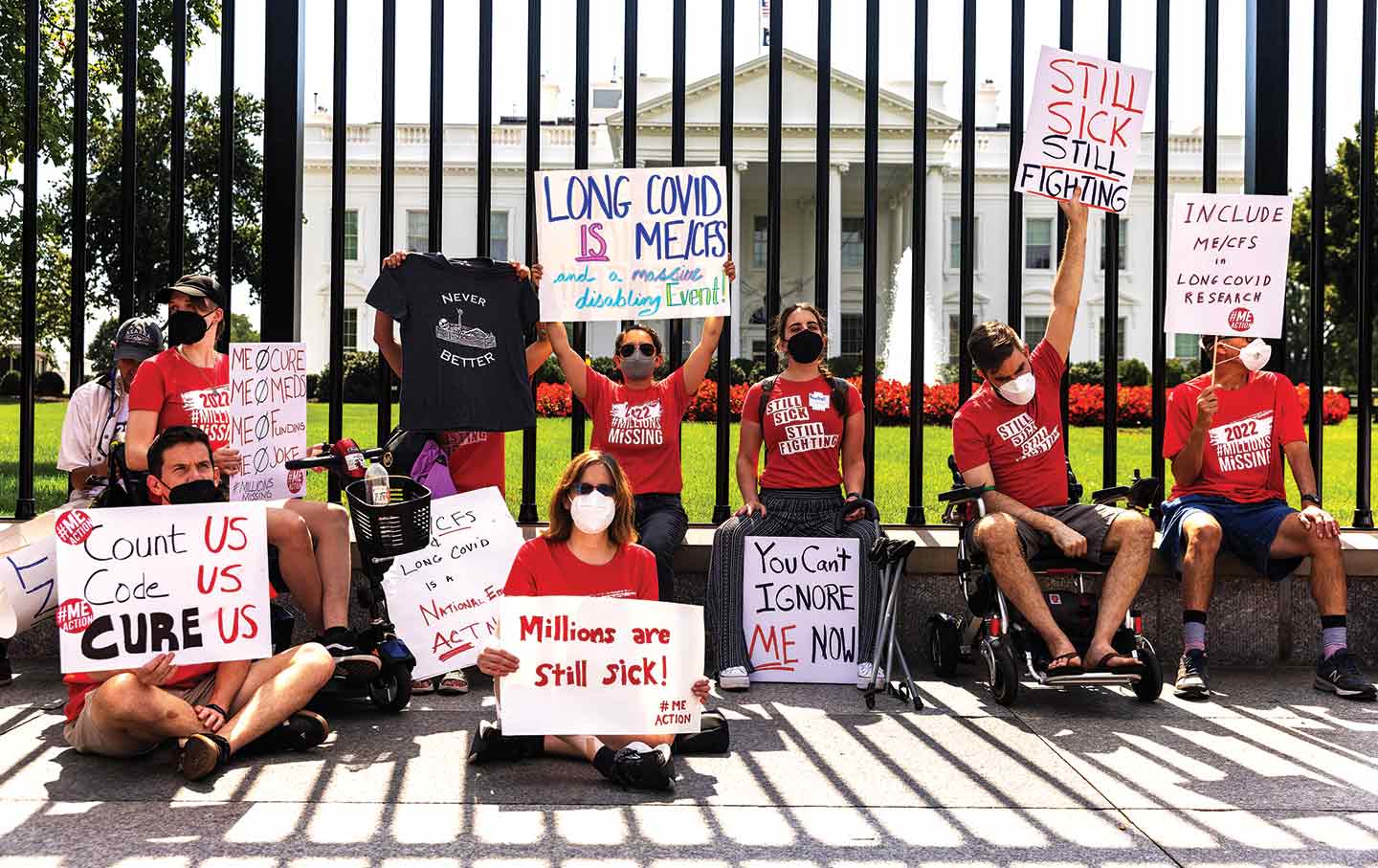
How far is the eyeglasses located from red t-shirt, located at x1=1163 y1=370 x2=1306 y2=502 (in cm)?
299

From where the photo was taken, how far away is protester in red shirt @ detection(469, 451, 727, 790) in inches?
175

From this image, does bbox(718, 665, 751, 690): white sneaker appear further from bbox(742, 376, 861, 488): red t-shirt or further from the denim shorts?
the denim shorts

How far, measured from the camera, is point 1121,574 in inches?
217

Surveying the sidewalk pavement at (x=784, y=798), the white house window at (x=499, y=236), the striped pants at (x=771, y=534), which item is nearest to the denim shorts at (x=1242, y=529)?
the sidewalk pavement at (x=784, y=798)

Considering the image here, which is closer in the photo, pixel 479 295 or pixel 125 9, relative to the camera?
pixel 479 295

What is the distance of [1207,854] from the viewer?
3629 mm

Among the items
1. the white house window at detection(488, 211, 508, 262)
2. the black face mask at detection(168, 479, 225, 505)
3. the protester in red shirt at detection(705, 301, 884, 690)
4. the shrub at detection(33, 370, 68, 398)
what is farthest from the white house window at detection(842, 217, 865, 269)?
the black face mask at detection(168, 479, 225, 505)

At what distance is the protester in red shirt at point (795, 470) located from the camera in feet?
19.4

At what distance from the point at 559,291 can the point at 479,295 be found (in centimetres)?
39

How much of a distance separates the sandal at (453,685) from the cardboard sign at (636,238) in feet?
6.14

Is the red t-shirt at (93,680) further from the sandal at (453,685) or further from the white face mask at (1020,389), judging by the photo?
the white face mask at (1020,389)

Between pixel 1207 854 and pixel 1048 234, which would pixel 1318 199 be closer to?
pixel 1207 854

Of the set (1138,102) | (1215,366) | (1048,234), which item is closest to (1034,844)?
(1215,366)

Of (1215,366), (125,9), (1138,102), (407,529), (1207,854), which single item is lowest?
(1207,854)
